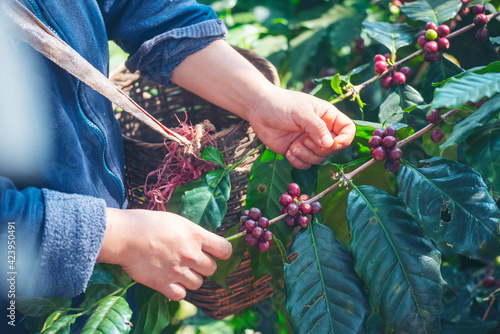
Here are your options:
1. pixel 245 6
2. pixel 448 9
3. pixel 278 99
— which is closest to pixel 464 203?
pixel 278 99

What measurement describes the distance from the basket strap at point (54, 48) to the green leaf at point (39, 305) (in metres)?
0.34

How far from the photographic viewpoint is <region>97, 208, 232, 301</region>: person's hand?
0.67m

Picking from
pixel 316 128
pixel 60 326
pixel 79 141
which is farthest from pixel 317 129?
pixel 60 326

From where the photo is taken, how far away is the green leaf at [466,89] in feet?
1.86

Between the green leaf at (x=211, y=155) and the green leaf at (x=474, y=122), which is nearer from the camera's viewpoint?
the green leaf at (x=474, y=122)

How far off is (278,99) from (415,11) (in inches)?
15.8

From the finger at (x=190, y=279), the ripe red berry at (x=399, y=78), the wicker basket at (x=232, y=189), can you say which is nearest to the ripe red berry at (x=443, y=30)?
the ripe red berry at (x=399, y=78)

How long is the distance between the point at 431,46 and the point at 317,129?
0.31 m

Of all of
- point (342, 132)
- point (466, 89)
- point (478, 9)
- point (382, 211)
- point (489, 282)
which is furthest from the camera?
point (489, 282)

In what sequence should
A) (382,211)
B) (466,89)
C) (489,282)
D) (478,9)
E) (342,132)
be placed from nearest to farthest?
(466,89) → (382,211) → (342,132) → (478,9) → (489,282)

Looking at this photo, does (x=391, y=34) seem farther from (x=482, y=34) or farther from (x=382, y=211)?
(x=382, y=211)

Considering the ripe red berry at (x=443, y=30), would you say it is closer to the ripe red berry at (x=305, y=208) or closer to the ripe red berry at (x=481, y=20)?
the ripe red berry at (x=481, y=20)

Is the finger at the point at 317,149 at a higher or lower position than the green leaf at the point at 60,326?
higher

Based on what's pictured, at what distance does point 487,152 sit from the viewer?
2.12ft
